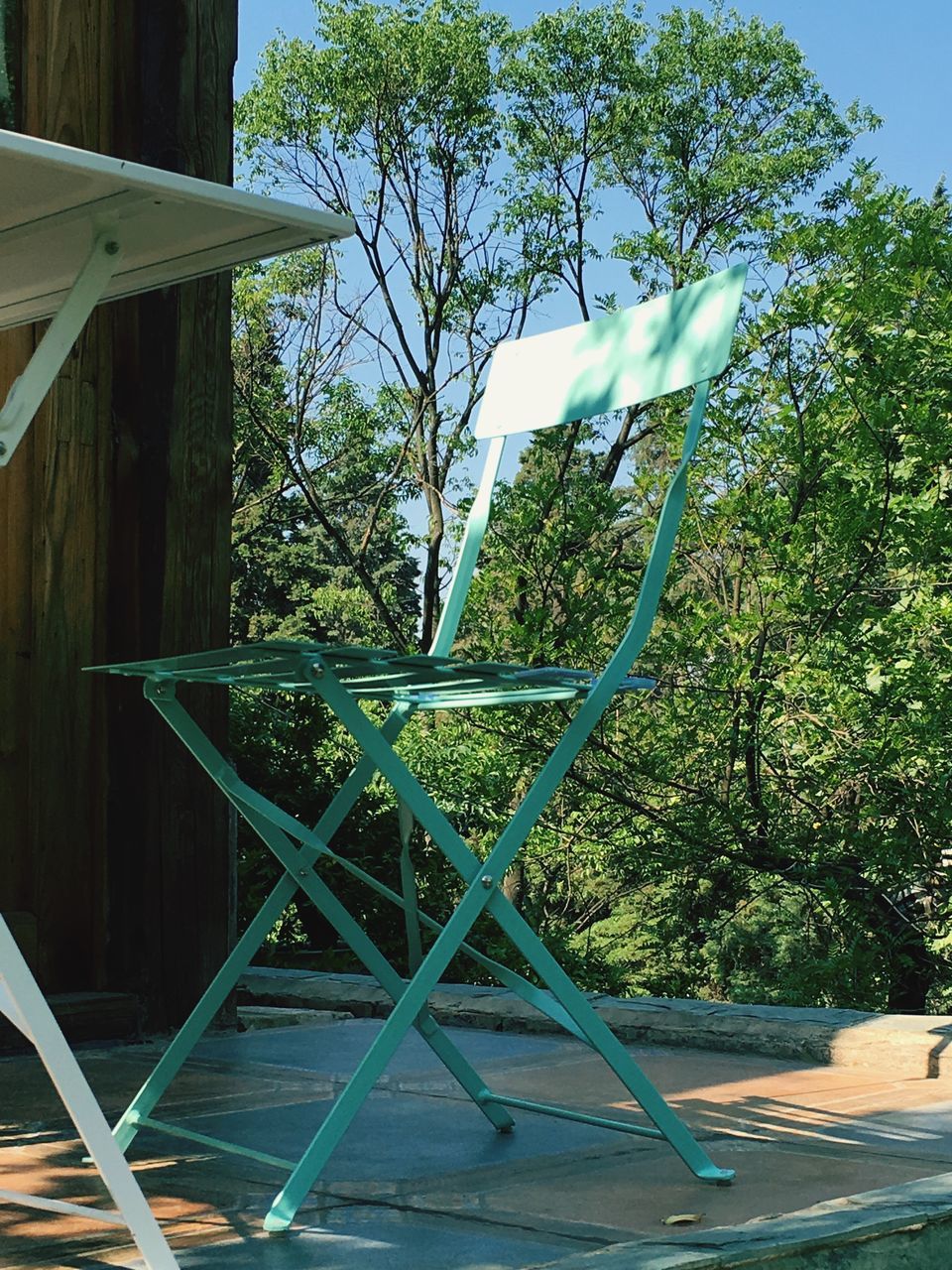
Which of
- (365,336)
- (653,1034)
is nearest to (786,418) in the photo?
(653,1034)

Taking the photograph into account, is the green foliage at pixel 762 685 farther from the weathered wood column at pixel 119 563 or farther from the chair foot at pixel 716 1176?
the chair foot at pixel 716 1176

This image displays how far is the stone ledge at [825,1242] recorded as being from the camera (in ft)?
4.91

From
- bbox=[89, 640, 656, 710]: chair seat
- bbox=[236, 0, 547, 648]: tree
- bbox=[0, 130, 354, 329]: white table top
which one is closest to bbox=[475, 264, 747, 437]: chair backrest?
bbox=[89, 640, 656, 710]: chair seat

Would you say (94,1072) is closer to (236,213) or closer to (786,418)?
(236,213)

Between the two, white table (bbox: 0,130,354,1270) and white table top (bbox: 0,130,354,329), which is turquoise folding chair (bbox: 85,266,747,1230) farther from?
white table top (bbox: 0,130,354,329)

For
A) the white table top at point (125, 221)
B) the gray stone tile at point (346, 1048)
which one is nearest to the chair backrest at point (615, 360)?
the white table top at point (125, 221)

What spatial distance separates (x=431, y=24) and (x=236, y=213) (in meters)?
14.7

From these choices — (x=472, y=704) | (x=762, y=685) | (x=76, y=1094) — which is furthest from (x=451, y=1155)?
(x=762, y=685)

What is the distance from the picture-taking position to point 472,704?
87.7 inches

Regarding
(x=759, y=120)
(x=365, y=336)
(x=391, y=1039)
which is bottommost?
(x=391, y=1039)

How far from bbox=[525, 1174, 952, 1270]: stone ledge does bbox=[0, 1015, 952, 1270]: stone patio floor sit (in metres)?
0.06

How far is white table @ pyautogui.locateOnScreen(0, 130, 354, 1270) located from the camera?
1.42m

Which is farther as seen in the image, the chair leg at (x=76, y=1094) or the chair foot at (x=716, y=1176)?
the chair foot at (x=716, y=1176)

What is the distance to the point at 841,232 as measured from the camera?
215 inches
